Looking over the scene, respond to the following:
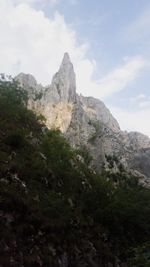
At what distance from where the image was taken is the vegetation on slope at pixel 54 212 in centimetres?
2030

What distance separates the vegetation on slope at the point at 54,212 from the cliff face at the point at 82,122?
34294 mm

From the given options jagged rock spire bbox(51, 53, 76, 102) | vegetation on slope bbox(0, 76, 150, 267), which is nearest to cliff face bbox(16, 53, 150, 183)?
jagged rock spire bbox(51, 53, 76, 102)

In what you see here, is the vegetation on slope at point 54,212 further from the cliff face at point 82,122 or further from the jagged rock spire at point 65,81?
the jagged rock spire at point 65,81

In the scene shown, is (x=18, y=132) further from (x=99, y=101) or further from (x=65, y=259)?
(x=99, y=101)

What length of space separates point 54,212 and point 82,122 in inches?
3171

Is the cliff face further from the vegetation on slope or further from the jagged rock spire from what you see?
the vegetation on slope

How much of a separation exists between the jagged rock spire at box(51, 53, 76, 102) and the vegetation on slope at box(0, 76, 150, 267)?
81.5 meters

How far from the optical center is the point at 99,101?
17188 centimetres

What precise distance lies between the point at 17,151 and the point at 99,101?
466 feet

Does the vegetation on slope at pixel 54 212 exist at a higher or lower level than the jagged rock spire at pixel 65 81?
lower

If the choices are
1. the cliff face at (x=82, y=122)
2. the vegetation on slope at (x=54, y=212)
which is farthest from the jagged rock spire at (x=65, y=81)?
the vegetation on slope at (x=54, y=212)

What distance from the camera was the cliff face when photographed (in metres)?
88.0

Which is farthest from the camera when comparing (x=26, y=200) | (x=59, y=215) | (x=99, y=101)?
(x=99, y=101)

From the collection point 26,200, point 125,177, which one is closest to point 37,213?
point 26,200
